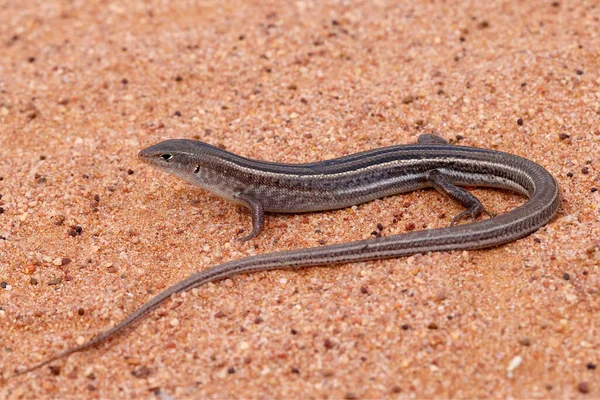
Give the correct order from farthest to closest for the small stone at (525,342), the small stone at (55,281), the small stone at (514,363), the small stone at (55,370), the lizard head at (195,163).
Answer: the lizard head at (195,163), the small stone at (55,281), the small stone at (55,370), the small stone at (525,342), the small stone at (514,363)

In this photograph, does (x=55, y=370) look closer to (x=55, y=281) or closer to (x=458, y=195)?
(x=55, y=281)

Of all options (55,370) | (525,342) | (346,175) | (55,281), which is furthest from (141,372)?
(525,342)

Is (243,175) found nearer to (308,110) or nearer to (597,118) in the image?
(308,110)

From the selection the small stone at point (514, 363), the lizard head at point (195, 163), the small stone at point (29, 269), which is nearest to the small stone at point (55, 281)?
the small stone at point (29, 269)

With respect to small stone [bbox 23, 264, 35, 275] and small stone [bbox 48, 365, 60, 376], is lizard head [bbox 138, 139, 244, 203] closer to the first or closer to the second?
small stone [bbox 23, 264, 35, 275]

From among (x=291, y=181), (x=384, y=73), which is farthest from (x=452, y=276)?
(x=384, y=73)

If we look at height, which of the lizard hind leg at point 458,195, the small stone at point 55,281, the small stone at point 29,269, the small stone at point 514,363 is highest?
the lizard hind leg at point 458,195

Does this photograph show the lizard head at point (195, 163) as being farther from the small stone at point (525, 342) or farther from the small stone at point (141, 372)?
the small stone at point (525, 342)

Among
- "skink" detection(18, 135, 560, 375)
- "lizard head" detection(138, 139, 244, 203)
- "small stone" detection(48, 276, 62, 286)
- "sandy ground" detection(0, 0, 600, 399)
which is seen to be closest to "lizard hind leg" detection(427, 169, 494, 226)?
"skink" detection(18, 135, 560, 375)
